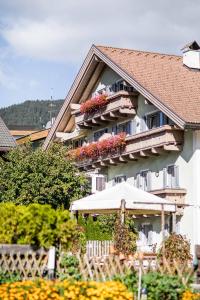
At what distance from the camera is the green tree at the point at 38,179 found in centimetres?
3450

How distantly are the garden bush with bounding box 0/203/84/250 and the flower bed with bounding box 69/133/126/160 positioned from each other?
68.5 feet

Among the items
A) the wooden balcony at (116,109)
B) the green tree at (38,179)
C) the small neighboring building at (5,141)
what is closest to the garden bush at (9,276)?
the green tree at (38,179)

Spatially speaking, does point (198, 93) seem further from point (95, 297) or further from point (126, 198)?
point (95, 297)

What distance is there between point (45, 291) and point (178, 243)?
45.0 ft

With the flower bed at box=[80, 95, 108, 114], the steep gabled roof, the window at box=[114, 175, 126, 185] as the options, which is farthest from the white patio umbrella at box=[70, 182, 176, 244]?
the flower bed at box=[80, 95, 108, 114]

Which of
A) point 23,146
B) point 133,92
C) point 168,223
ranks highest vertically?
point 133,92

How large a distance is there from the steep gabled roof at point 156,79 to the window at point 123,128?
3.29 metres

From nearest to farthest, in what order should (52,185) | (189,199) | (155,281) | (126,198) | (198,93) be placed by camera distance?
(155,281)
(126,198)
(189,199)
(198,93)
(52,185)

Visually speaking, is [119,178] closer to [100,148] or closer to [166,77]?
[100,148]

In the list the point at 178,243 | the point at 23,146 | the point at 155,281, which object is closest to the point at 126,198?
the point at 178,243

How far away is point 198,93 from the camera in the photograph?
108 ft

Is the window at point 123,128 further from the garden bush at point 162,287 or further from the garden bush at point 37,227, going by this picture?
the garden bush at point 162,287

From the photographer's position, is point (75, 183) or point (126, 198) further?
point (75, 183)

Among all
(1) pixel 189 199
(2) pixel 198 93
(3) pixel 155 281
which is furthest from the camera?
(2) pixel 198 93
